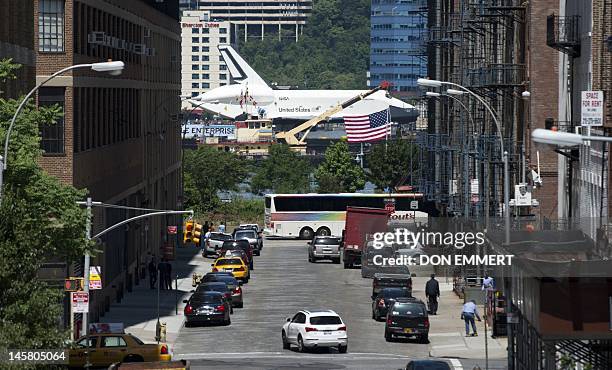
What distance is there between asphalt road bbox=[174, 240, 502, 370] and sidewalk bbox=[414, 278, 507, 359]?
2.75ft

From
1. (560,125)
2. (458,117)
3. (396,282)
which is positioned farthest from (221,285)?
(458,117)

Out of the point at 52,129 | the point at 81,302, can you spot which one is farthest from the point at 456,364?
the point at 52,129

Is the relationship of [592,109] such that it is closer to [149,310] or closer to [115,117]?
[149,310]

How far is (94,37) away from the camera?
72.7 metres

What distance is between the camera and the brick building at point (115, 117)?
66538mm

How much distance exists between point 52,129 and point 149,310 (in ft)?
35.2

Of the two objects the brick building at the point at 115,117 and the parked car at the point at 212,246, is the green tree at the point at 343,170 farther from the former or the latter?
the parked car at the point at 212,246

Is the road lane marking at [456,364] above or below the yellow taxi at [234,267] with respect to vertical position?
below

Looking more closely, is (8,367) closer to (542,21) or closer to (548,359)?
(548,359)

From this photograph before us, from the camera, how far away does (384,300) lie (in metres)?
67.3

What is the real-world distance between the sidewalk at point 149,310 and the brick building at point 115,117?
0.69 meters

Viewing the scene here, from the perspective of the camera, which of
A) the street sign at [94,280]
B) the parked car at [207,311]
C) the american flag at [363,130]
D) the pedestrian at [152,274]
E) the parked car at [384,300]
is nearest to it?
the street sign at [94,280]

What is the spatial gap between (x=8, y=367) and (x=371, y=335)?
104 ft

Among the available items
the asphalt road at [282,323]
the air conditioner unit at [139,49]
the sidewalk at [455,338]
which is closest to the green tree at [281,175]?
the asphalt road at [282,323]
